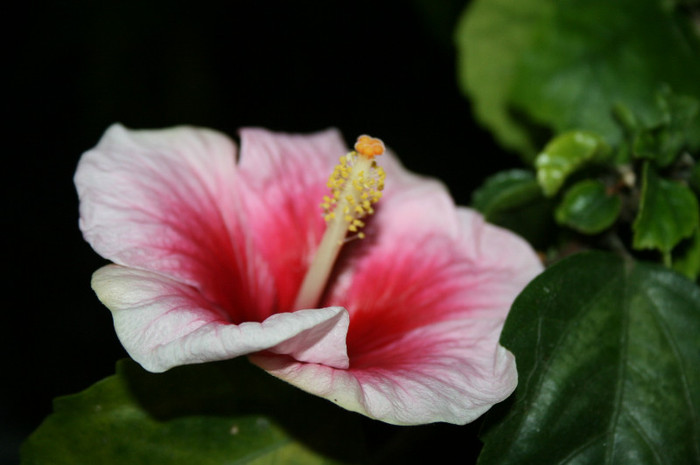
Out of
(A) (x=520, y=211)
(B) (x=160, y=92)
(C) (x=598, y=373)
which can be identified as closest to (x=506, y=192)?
(A) (x=520, y=211)

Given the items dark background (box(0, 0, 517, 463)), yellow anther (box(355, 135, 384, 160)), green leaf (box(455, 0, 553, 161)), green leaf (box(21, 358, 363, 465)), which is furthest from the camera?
dark background (box(0, 0, 517, 463))

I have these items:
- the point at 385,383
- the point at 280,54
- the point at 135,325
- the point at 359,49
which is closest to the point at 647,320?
the point at 385,383

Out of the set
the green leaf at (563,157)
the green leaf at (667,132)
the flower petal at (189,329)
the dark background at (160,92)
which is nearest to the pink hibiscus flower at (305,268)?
the flower petal at (189,329)

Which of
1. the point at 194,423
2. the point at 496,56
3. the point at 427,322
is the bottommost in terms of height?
the point at 194,423

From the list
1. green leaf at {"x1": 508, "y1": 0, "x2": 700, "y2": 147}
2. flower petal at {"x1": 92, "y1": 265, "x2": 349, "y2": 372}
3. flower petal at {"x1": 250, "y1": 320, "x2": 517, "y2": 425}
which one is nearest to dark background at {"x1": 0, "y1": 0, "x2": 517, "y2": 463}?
green leaf at {"x1": 508, "y1": 0, "x2": 700, "y2": 147}

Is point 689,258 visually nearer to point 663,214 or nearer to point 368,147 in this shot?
point 663,214

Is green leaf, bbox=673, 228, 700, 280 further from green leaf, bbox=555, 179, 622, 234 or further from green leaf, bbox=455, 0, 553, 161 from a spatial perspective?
green leaf, bbox=455, 0, 553, 161

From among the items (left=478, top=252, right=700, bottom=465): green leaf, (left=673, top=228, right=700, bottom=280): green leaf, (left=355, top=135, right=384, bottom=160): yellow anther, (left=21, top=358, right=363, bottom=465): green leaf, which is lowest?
(left=21, top=358, right=363, bottom=465): green leaf
